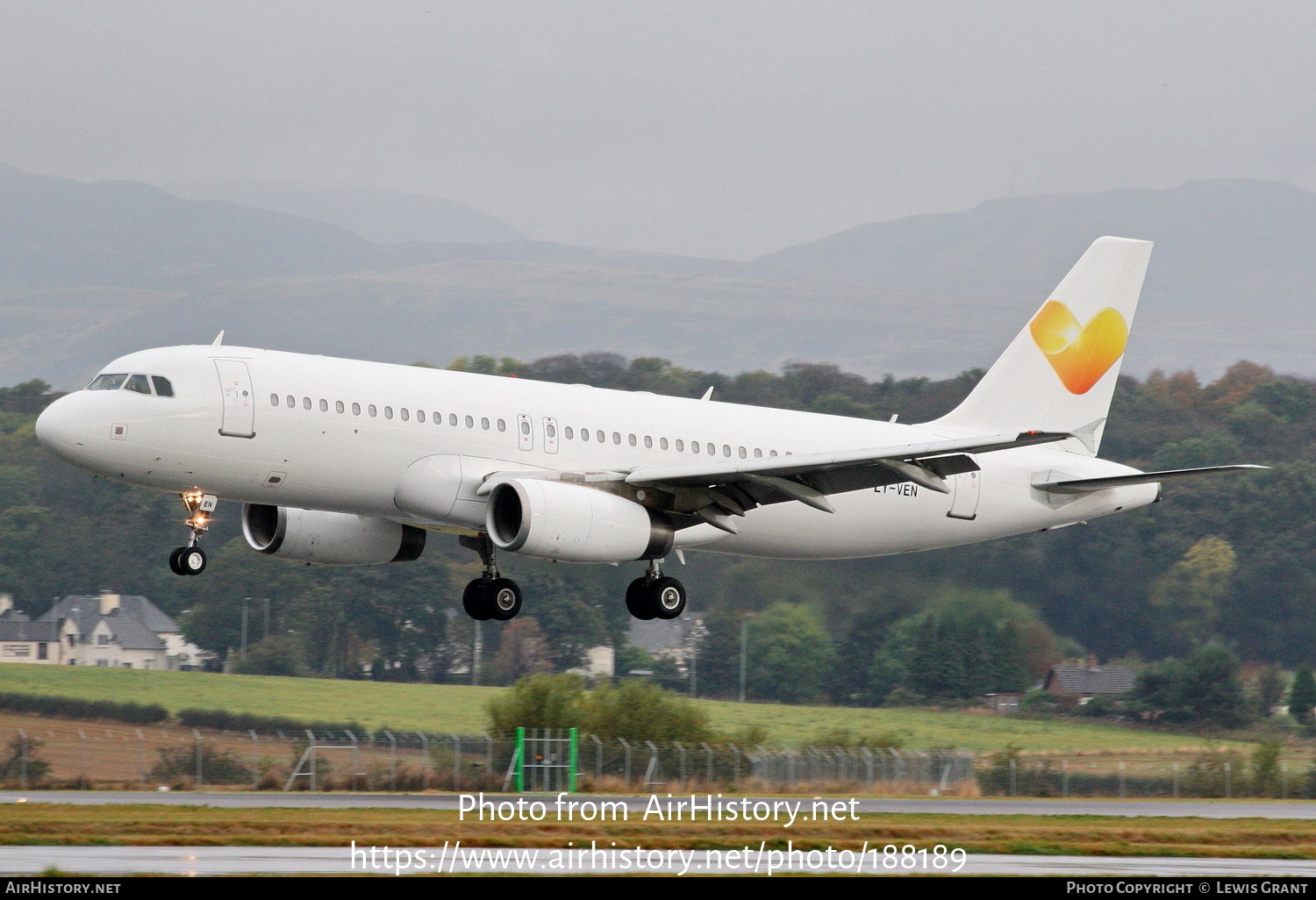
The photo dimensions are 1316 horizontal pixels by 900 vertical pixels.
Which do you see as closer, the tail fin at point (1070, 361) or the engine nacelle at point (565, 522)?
the engine nacelle at point (565, 522)

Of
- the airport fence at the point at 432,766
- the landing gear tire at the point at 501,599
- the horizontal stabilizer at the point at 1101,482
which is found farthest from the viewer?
the airport fence at the point at 432,766

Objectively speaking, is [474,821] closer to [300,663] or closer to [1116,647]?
[1116,647]

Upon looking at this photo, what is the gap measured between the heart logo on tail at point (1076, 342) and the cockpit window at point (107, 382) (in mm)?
20280

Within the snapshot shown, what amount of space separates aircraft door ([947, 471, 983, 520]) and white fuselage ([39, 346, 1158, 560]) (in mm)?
39

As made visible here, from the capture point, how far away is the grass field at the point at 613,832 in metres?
25.9

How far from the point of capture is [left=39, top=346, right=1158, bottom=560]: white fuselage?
2859cm

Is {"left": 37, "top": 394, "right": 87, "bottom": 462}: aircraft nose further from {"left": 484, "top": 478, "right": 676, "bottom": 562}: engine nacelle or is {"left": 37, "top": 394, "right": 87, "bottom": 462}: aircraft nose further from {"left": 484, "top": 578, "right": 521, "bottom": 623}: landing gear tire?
{"left": 484, "top": 578, "right": 521, "bottom": 623}: landing gear tire

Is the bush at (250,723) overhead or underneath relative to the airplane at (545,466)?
underneath

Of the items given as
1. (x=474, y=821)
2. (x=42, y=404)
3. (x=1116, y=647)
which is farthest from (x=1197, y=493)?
(x=42, y=404)

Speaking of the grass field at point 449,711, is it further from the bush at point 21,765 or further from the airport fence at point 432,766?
the bush at point 21,765

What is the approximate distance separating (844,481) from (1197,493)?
47826 mm

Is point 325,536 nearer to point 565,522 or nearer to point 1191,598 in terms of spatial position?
point 565,522

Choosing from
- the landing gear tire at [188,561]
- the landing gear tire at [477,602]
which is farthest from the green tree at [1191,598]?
the landing gear tire at [188,561]

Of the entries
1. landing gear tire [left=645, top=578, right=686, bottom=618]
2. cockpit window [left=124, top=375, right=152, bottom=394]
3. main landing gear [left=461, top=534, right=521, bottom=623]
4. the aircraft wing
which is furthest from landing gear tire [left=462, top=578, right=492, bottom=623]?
cockpit window [left=124, top=375, right=152, bottom=394]
